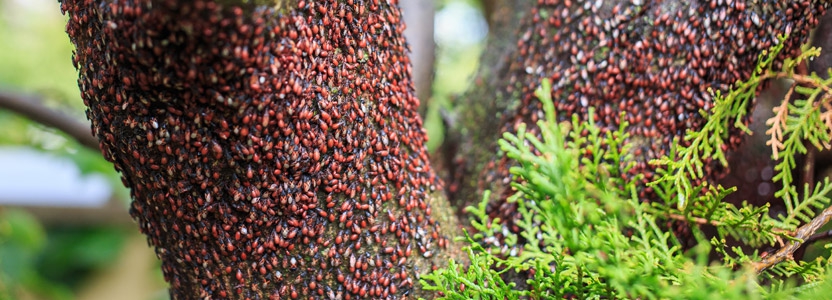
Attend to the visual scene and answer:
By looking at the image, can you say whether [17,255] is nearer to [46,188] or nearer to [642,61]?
[46,188]

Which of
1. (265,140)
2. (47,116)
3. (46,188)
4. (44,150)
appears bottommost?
(265,140)

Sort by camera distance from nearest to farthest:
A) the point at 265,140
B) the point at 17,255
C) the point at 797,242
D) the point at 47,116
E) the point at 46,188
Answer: the point at 265,140, the point at 797,242, the point at 47,116, the point at 17,255, the point at 46,188

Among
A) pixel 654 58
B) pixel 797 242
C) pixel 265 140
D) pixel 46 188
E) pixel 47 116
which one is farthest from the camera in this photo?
pixel 46 188

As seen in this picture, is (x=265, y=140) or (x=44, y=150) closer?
(x=265, y=140)

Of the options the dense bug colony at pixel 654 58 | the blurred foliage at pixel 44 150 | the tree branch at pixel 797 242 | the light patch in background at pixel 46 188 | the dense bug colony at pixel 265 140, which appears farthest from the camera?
the light patch in background at pixel 46 188

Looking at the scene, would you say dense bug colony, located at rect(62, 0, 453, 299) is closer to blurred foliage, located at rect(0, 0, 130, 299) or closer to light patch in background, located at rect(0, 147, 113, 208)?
blurred foliage, located at rect(0, 0, 130, 299)

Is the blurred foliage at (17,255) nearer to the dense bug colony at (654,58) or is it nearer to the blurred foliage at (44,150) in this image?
the blurred foliage at (44,150)

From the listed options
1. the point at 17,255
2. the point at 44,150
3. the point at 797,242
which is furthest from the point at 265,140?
the point at 17,255

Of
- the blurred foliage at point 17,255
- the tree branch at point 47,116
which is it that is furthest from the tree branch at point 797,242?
the blurred foliage at point 17,255
